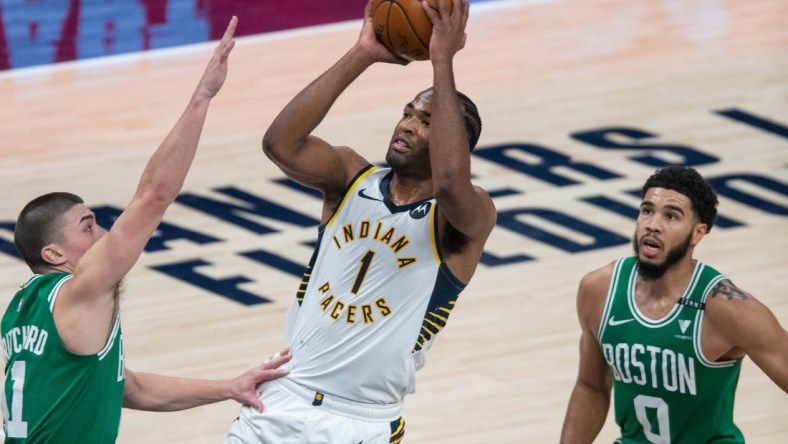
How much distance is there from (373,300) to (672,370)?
115 cm

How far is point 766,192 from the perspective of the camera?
9.82 meters

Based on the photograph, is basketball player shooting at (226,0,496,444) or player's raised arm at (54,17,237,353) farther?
basketball player shooting at (226,0,496,444)

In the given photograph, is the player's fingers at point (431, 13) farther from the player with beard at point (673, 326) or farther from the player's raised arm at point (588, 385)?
the player's raised arm at point (588, 385)

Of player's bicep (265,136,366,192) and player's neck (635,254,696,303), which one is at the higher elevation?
player's bicep (265,136,366,192)

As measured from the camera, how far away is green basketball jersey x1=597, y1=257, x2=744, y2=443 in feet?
17.2

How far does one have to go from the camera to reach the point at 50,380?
479cm

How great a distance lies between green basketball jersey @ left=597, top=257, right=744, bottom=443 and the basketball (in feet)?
4.01

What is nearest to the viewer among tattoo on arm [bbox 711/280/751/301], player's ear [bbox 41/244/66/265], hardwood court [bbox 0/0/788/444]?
player's ear [bbox 41/244/66/265]

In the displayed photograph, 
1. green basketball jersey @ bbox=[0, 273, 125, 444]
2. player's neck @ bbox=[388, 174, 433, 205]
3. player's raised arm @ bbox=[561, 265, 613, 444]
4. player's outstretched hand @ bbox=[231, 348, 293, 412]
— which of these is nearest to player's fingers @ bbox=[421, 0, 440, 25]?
player's neck @ bbox=[388, 174, 433, 205]

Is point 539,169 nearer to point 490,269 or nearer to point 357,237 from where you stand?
point 490,269

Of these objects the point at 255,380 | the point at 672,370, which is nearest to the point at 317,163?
the point at 255,380

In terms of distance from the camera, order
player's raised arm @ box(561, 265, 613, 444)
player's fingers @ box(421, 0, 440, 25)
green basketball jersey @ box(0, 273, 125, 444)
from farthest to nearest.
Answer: player's raised arm @ box(561, 265, 613, 444) < player's fingers @ box(421, 0, 440, 25) < green basketball jersey @ box(0, 273, 125, 444)

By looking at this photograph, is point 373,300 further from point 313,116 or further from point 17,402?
point 17,402

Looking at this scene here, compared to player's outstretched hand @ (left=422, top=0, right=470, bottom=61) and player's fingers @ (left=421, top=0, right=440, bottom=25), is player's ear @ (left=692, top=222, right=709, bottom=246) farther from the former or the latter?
player's fingers @ (left=421, top=0, right=440, bottom=25)
